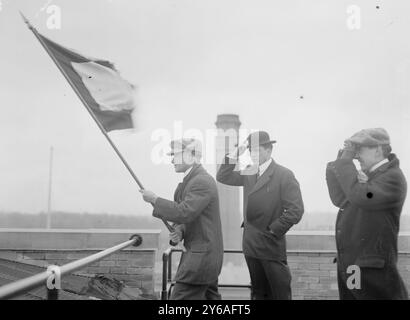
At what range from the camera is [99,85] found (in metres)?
3.23

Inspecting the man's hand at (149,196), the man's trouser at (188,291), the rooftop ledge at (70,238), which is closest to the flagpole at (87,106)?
the man's hand at (149,196)

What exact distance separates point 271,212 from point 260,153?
17.4 inches

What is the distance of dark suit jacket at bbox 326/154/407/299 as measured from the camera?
2438 millimetres

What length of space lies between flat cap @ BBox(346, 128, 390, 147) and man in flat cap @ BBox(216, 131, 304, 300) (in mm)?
664

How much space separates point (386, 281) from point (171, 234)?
133 centimetres

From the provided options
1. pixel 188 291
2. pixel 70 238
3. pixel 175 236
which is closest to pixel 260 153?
pixel 175 236

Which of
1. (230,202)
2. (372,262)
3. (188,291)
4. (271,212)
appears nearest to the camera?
(372,262)

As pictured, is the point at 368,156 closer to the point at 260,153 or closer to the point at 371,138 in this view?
the point at 371,138

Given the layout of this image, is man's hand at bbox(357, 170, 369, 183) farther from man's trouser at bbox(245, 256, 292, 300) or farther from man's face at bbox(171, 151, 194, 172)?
man's face at bbox(171, 151, 194, 172)

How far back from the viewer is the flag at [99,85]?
3166 mm

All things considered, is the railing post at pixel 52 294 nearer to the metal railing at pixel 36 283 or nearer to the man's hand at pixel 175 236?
the metal railing at pixel 36 283

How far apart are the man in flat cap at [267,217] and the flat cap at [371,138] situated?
66 cm
